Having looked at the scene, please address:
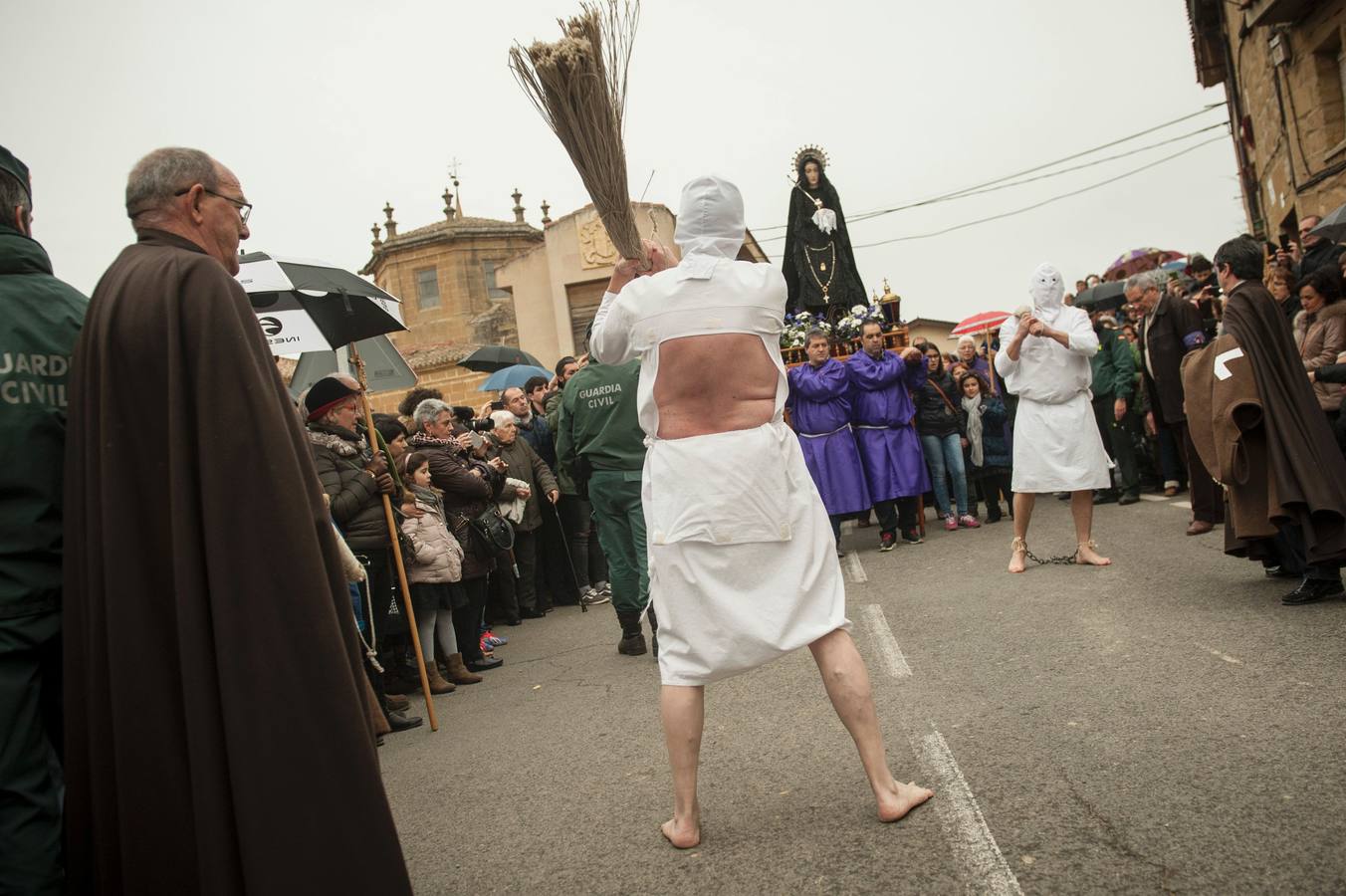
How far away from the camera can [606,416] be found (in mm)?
7480

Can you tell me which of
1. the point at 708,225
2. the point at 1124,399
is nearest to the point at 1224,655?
the point at 708,225

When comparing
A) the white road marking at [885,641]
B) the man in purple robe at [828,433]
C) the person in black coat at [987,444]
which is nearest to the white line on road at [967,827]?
the white road marking at [885,641]

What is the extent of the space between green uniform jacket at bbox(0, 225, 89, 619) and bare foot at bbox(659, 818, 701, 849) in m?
1.98

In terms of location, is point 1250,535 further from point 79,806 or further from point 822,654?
A: point 79,806

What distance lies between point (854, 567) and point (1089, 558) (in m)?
2.37

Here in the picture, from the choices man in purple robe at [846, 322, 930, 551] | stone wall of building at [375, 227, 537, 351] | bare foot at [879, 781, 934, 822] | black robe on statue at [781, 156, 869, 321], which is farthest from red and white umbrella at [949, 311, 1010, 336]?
stone wall of building at [375, 227, 537, 351]

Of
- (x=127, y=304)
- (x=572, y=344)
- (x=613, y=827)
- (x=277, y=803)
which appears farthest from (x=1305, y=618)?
(x=572, y=344)

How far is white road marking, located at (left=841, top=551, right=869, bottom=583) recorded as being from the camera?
8.95 metres

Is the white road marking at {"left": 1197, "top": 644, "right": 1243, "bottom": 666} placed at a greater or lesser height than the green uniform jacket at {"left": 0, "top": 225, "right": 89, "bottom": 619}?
lesser

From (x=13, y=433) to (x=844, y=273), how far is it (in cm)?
1330

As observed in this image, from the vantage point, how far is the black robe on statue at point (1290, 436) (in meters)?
5.59

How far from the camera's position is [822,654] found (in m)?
3.52

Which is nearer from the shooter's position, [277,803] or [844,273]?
[277,803]

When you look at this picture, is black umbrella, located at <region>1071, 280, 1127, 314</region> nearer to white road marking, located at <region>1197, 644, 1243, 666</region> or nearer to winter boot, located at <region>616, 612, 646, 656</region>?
winter boot, located at <region>616, 612, 646, 656</region>
